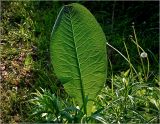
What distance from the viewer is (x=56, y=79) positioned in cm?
258

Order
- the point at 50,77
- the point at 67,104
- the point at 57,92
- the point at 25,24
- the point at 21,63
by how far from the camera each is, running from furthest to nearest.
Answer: the point at 25,24 → the point at 21,63 → the point at 50,77 → the point at 57,92 → the point at 67,104

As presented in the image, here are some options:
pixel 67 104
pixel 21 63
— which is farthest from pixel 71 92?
pixel 21 63

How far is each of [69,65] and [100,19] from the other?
1330 millimetres

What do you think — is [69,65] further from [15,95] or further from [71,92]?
[15,95]

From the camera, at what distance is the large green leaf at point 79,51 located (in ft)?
6.16

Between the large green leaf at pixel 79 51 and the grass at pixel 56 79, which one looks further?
the grass at pixel 56 79

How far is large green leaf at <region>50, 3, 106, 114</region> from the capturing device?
188 centimetres

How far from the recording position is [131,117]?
1966 mm

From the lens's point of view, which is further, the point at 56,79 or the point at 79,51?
the point at 56,79

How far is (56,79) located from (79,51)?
2.28ft

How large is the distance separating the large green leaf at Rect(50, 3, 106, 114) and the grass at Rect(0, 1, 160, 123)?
0.11m

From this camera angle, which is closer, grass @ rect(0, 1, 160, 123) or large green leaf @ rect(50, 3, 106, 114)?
large green leaf @ rect(50, 3, 106, 114)

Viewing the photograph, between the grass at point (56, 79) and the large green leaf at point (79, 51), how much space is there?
11cm

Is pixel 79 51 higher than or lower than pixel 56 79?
higher
